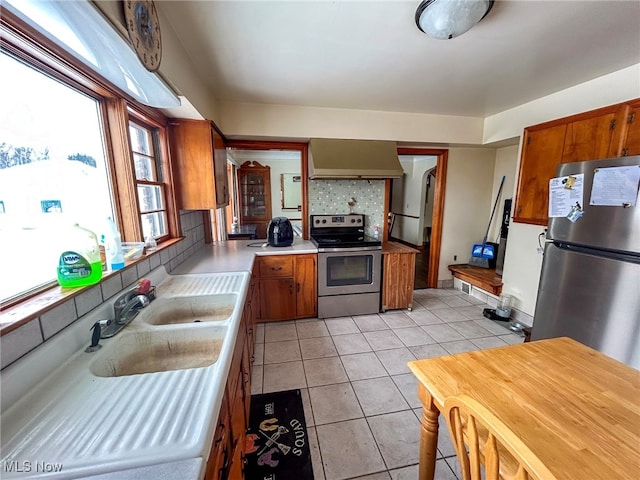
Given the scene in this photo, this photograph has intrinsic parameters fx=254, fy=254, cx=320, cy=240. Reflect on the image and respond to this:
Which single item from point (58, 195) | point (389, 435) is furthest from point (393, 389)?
point (58, 195)

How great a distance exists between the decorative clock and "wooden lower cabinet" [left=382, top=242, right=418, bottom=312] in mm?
2516

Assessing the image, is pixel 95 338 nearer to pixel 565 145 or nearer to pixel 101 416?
pixel 101 416

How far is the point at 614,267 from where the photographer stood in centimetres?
157

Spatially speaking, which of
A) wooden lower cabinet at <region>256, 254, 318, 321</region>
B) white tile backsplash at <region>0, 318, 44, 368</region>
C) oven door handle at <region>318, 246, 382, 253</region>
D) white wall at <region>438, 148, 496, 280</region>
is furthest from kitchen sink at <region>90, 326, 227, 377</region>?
white wall at <region>438, 148, 496, 280</region>

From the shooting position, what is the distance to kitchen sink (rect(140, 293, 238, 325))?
4.62 ft

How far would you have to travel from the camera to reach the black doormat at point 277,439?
4.36ft

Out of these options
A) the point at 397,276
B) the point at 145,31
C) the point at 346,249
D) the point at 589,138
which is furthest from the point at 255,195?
the point at 589,138

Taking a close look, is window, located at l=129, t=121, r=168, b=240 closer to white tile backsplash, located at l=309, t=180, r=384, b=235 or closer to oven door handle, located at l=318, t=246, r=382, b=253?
oven door handle, located at l=318, t=246, r=382, b=253

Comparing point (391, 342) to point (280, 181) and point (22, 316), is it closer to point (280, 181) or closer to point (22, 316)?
point (22, 316)

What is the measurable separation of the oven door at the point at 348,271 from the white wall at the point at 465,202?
1456mm

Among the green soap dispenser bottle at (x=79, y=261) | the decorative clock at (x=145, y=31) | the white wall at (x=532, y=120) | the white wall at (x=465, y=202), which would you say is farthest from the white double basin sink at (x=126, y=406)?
the white wall at (x=465, y=202)

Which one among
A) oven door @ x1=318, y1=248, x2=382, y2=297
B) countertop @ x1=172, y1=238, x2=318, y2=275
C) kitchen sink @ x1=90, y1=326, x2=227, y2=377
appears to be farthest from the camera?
oven door @ x1=318, y1=248, x2=382, y2=297

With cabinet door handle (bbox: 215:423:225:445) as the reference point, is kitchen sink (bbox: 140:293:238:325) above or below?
above

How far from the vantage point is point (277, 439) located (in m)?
1.50
